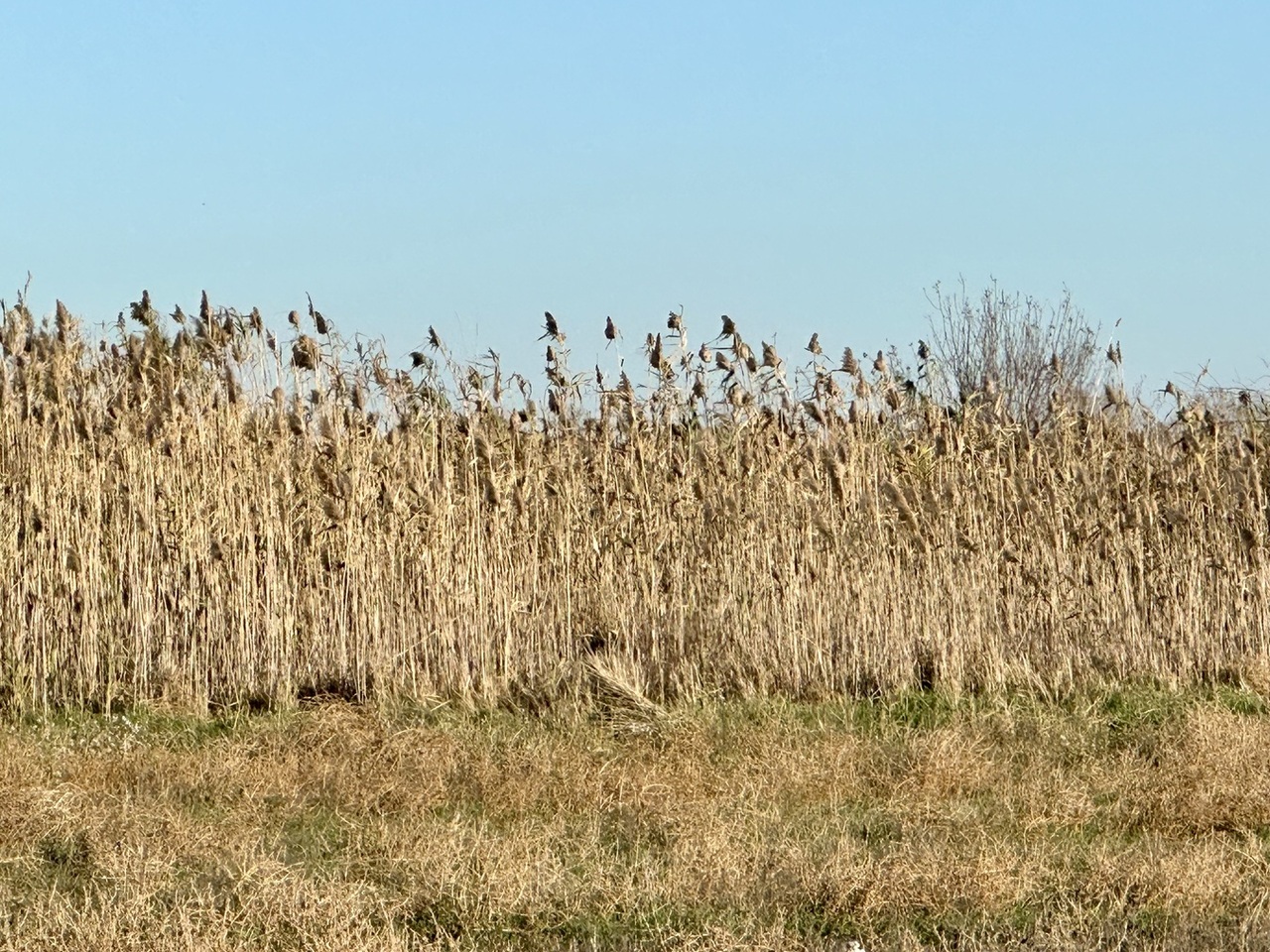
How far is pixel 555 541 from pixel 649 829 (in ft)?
12.1

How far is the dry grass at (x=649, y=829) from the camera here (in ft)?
14.3

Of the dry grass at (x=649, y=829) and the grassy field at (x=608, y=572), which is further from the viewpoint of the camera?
the grassy field at (x=608, y=572)

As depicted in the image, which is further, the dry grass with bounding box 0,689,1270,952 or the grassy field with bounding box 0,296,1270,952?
the grassy field with bounding box 0,296,1270,952

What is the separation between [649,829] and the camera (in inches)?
221

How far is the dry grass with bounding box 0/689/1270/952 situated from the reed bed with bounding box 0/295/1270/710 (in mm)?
582

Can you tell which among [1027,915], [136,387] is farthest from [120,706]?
[1027,915]

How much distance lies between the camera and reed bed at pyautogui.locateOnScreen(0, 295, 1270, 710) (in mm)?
8812

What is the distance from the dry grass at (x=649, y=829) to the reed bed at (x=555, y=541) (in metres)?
0.58

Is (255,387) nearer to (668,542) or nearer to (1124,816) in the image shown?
(668,542)

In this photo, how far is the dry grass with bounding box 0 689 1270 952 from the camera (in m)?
4.37

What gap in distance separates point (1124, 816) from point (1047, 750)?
1.24 m

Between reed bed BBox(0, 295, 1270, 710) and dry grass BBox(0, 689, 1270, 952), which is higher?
reed bed BBox(0, 295, 1270, 710)

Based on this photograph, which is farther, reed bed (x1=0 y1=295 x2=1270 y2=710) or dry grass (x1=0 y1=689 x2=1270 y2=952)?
reed bed (x1=0 y1=295 x2=1270 y2=710)

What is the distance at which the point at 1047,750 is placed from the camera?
7168 mm
